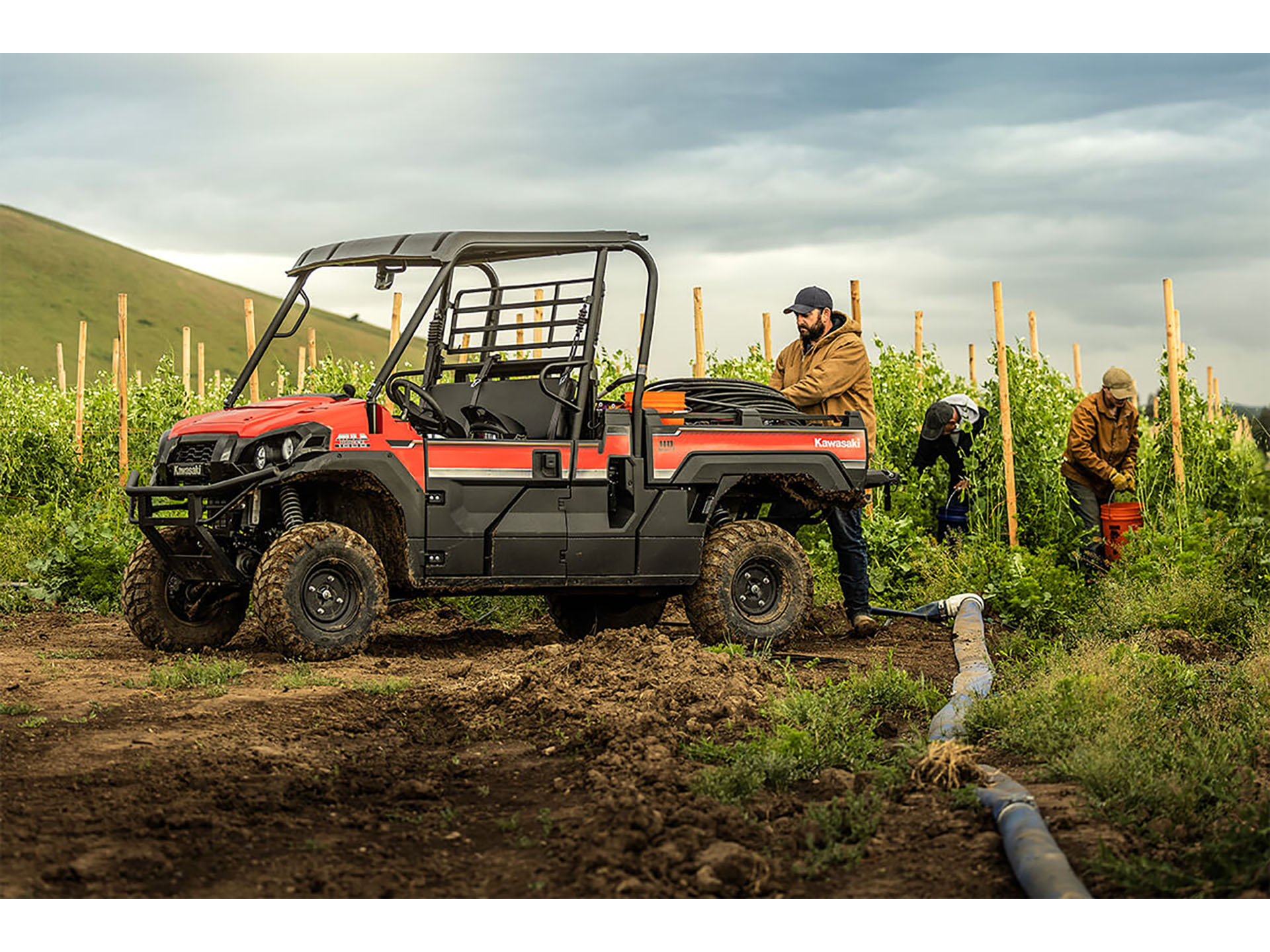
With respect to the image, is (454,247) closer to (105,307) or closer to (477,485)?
(477,485)

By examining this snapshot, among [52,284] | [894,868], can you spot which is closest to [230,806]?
[894,868]

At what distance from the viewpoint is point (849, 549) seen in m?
9.98

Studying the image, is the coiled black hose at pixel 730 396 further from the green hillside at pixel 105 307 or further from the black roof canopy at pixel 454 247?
the green hillside at pixel 105 307

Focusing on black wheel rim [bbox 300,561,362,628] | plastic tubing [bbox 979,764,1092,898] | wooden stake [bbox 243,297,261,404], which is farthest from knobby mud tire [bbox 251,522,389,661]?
plastic tubing [bbox 979,764,1092,898]

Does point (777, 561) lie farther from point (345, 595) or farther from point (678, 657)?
point (345, 595)

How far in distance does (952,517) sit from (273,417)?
6581 mm

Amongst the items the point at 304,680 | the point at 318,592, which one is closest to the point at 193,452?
the point at 318,592

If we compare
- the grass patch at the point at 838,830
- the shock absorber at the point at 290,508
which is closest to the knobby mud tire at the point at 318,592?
the shock absorber at the point at 290,508

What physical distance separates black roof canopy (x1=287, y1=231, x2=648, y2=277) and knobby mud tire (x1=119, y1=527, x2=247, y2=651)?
6.38 ft

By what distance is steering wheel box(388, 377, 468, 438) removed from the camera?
333 inches

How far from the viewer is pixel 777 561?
940cm

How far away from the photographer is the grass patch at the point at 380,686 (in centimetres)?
712

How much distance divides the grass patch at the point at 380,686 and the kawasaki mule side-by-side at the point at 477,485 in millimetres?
787

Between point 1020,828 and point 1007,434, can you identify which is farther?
point 1007,434
